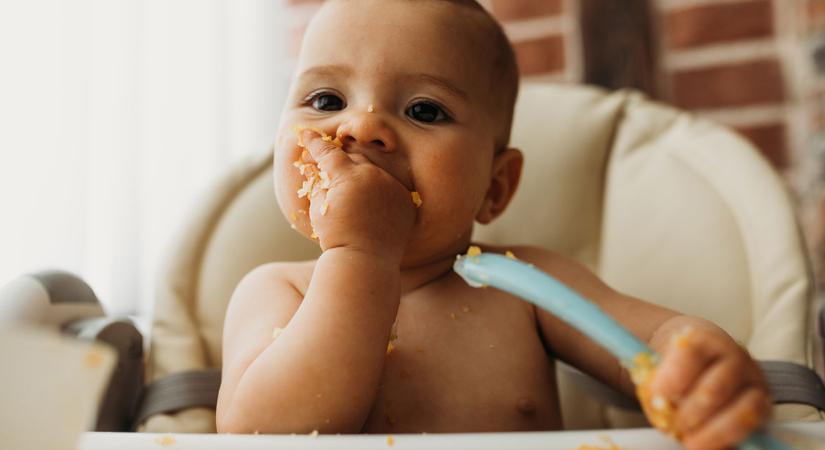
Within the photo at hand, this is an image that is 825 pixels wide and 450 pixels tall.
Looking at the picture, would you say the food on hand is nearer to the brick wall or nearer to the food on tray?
the food on tray

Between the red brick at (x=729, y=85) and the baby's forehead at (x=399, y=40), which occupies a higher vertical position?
the baby's forehead at (x=399, y=40)

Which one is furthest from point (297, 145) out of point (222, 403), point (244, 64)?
point (244, 64)

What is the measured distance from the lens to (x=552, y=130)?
1027 millimetres

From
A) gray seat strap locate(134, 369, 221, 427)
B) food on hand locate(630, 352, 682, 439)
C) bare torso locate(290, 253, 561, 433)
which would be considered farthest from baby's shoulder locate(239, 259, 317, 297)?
food on hand locate(630, 352, 682, 439)

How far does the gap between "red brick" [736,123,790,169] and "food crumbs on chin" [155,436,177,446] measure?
1192mm

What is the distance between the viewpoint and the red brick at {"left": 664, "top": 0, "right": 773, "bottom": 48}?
1.37 metres

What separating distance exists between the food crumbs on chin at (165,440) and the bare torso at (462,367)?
26 cm

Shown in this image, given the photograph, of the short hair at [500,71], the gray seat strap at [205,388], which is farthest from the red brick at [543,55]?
the gray seat strap at [205,388]

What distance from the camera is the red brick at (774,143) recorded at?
1.37 metres

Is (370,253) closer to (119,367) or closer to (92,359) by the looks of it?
(92,359)

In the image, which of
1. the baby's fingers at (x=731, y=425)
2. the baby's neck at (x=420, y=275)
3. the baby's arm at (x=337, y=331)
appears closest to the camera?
the baby's fingers at (x=731, y=425)

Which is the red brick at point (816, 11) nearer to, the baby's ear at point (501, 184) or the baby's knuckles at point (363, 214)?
the baby's ear at point (501, 184)

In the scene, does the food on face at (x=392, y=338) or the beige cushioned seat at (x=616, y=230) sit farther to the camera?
the beige cushioned seat at (x=616, y=230)

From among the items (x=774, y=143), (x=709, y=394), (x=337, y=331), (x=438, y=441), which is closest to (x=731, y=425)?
(x=709, y=394)
